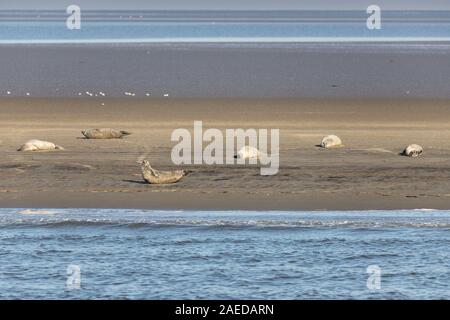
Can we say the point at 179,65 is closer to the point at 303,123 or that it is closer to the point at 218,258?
the point at 303,123

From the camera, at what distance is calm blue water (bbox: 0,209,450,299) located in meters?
10.2

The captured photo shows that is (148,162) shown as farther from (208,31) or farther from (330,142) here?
(208,31)

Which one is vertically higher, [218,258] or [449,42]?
[449,42]

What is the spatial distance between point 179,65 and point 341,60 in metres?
5.16

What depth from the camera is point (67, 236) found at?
11852mm

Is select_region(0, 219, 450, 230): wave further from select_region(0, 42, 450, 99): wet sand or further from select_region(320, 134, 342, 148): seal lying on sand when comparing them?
select_region(0, 42, 450, 99): wet sand

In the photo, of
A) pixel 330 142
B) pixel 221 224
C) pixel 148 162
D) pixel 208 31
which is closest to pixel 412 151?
pixel 330 142

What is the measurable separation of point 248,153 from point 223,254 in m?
4.28

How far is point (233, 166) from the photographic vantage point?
49.4 ft

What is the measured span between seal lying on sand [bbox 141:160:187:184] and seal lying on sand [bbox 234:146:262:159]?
144 centimetres

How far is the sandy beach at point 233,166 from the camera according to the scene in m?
13.6

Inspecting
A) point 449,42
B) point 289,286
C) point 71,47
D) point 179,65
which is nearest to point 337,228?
point 289,286

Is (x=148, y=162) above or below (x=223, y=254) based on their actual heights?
above

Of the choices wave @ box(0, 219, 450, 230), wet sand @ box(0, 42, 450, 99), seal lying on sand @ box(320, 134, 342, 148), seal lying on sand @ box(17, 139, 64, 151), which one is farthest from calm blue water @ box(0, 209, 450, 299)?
wet sand @ box(0, 42, 450, 99)
